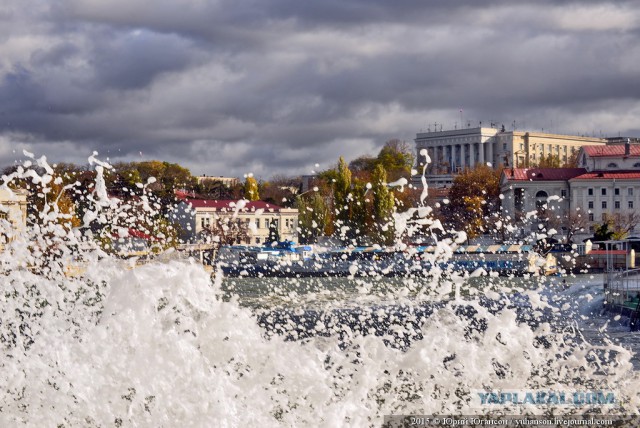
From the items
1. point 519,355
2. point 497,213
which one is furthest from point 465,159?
point 519,355

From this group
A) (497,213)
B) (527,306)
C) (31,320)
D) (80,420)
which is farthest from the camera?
(497,213)

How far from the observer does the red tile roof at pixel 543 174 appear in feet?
331

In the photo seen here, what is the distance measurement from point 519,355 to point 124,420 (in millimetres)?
9820

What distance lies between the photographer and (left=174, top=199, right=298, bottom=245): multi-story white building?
95.6m

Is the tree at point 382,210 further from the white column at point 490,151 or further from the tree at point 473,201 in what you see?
the white column at point 490,151

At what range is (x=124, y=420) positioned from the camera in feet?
61.8

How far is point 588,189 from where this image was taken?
99.1 m

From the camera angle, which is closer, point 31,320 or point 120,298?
point 120,298

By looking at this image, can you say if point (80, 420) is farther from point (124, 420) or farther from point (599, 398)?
point (599, 398)

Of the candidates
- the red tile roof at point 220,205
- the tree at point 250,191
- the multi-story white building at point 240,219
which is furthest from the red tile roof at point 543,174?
the tree at point 250,191

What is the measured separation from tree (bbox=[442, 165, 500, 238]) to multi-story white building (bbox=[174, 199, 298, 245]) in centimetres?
1484

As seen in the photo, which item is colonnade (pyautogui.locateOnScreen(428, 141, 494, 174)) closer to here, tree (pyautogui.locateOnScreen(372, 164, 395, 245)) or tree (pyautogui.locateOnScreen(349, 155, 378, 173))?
tree (pyautogui.locateOnScreen(349, 155, 378, 173))

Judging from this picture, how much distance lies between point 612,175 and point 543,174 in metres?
5.90

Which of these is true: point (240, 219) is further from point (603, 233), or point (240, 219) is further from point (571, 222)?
point (603, 233)
